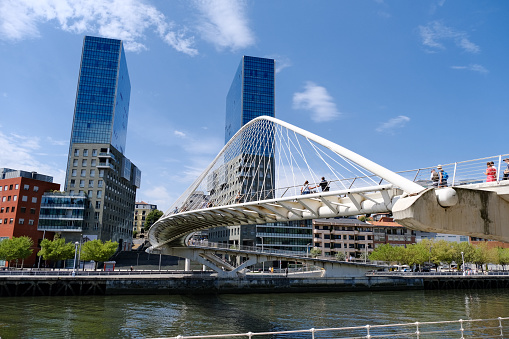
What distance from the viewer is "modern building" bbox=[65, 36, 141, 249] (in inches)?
3487

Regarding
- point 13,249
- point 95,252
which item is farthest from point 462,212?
point 13,249

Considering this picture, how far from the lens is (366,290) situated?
5434 cm

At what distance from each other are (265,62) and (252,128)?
10209cm

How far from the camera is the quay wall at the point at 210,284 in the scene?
137ft

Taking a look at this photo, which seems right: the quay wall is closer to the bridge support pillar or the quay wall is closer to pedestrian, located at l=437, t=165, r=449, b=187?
pedestrian, located at l=437, t=165, r=449, b=187

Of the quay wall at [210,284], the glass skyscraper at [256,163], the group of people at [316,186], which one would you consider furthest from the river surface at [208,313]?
the glass skyscraper at [256,163]

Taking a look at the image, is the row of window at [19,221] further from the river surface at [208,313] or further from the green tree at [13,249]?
the river surface at [208,313]

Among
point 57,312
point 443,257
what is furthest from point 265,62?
point 57,312

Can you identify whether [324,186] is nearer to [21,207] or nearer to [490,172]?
[490,172]

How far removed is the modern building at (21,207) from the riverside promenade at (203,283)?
2879 cm

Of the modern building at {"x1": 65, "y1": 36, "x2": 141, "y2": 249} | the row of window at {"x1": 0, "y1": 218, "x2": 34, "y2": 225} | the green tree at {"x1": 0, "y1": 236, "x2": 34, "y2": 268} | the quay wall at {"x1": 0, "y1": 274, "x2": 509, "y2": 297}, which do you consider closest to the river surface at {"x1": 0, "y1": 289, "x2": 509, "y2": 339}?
the quay wall at {"x1": 0, "y1": 274, "x2": 509, "y2": 297}

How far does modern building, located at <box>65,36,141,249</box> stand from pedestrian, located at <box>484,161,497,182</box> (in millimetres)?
85074

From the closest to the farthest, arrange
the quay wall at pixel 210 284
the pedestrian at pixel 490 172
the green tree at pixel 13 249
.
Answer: the pedestrian at pixel 490 172 → the quay wall at pixel 210 284 → the green tree at pixel 13 249

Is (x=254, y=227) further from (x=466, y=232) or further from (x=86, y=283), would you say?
(x=466, y=232)
